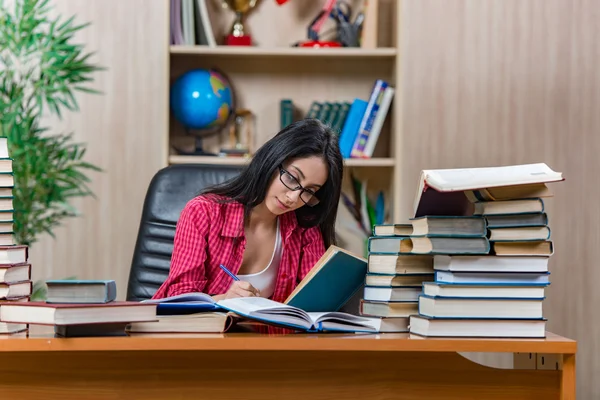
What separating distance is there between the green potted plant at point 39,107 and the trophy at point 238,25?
545 millimetres

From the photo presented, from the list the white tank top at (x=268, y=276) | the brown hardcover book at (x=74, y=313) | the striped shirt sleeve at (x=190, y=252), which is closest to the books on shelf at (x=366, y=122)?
the white tank top at (x=268, y=276)

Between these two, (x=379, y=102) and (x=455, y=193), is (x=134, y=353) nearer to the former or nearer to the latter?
(x=455, y=193)

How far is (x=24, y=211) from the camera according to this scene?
279 centimetres

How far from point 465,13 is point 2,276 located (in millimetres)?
2196

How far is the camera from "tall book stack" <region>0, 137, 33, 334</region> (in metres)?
1.24

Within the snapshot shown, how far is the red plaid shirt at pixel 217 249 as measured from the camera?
1.84 meters

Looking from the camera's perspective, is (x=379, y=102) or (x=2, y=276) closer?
(x=2, y=276)

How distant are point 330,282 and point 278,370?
285 mm

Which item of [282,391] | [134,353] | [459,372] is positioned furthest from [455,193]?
[134,353]

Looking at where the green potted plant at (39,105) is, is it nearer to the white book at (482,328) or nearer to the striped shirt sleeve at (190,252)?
the striped shirt sleeve at (190,252)

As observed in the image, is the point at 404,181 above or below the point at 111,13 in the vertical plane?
below

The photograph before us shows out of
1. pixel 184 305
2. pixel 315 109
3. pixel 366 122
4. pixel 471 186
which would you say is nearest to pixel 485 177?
pixel 471 186

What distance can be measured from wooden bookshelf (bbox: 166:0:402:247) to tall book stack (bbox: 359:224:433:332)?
1870mm

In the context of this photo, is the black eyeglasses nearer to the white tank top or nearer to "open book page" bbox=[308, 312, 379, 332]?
the white tank top
